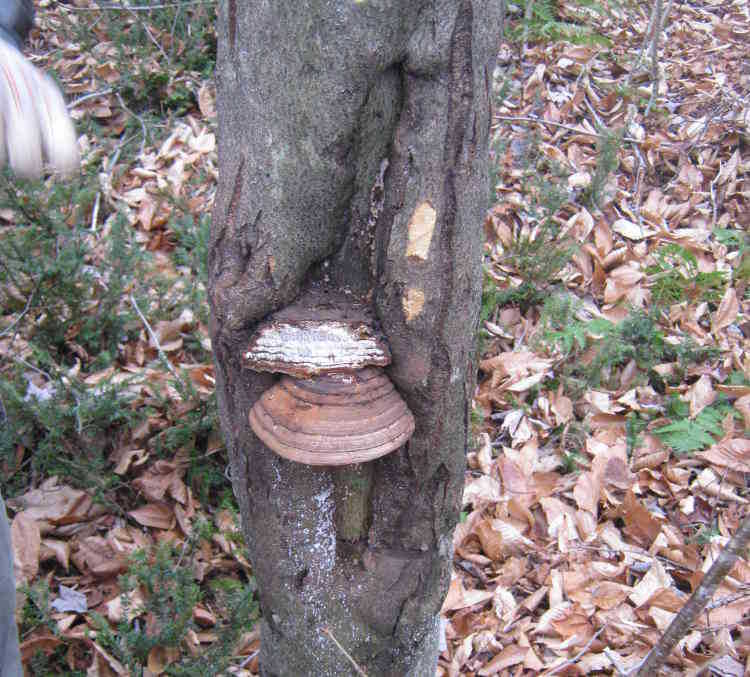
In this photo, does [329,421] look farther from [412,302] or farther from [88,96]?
[88,96]

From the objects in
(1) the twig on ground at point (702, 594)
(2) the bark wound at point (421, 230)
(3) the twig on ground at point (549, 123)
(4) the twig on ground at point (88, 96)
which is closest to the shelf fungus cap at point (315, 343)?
(2) the bark wound at point (421, 230)

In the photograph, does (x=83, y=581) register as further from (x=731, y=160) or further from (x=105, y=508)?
(x=731, y=160)

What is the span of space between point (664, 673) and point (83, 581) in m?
2.52

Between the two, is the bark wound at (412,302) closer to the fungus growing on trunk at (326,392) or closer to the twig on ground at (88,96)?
the fungus growing on trunk at (326,392)

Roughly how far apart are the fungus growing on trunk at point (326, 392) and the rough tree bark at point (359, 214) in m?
0.08

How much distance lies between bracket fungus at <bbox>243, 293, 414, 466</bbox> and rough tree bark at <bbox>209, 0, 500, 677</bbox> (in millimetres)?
85

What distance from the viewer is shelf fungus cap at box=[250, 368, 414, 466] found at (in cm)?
147

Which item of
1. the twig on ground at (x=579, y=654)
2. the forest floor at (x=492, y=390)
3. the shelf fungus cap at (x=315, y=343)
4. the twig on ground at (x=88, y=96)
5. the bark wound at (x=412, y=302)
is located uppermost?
the twig on ground at (x=88, y=96)

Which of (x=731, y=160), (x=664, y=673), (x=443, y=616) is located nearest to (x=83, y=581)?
(x=443, y=616)

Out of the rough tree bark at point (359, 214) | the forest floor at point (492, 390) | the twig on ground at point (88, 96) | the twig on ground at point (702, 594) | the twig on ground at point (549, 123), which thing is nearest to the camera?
the rough tree bark at point (359, 214)

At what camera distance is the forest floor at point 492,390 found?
113 inches

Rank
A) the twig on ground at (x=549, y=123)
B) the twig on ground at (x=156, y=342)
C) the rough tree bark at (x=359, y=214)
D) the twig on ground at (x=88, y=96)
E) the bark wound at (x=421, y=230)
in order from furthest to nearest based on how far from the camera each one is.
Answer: the twig on ground at (x=549, y=123) < the twig on ground at (x=88, y=96) < the twig on ground at (x=156, y=342) < the bark wound at (x=421, y=230) < the rough tree bark at (x=359, y=214)

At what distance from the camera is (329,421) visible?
148 cm

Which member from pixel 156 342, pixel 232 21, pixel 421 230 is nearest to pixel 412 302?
pixel 421 230
